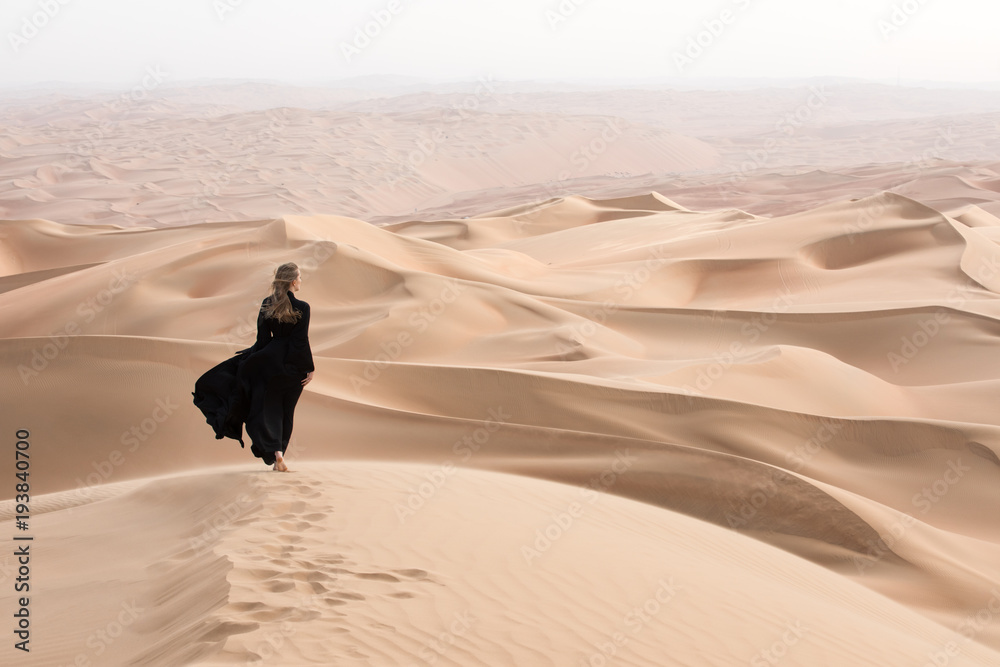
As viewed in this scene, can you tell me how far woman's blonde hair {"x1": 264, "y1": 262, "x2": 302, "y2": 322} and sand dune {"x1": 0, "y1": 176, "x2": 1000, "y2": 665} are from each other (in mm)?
842

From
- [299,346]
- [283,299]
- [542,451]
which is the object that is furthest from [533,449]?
[283,299]

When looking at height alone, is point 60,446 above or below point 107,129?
below

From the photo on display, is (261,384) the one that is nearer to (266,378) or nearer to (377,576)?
(266,378)

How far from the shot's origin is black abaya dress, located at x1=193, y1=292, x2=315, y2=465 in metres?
4.35

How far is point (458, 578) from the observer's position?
314cm

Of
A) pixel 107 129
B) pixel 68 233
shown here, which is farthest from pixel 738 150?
pixel 68 233

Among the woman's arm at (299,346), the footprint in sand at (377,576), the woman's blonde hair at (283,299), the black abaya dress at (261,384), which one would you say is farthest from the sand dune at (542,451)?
the woman's blonde hair at (283,299)

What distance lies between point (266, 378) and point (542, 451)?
6.26 feet

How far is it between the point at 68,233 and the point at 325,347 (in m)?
8.22

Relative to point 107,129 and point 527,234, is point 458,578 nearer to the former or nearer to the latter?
point 527,234

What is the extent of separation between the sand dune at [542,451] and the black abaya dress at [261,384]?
10.4 inches

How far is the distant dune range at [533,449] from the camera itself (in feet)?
9.70

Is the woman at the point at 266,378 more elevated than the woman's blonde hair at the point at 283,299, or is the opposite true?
the woman's blonde hair at the point at 283,299

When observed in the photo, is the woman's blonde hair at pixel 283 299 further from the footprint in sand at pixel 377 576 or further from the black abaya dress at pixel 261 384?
the footprint in sand at pixel 377 576
